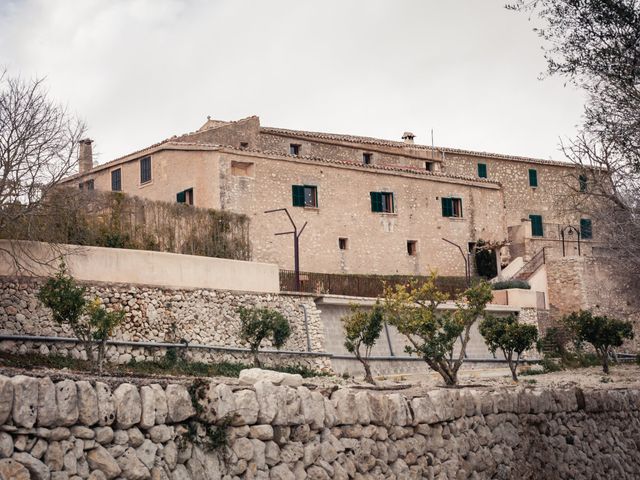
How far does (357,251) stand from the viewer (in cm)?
4378

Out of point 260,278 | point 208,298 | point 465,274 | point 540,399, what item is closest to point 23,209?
point 208,298

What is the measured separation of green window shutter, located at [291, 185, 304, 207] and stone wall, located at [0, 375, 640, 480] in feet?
91.0

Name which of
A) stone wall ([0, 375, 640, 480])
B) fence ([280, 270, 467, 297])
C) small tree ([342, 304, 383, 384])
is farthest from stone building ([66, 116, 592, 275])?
stone wall ([0, 375, 640, 480])

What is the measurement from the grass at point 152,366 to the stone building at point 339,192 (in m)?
11.3

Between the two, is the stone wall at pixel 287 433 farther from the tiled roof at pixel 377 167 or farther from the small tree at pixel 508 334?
the tiled roof at pixel 377 167

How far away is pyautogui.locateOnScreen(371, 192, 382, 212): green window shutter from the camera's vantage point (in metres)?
44.8

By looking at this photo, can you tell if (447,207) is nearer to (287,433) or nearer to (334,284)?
(334,284)

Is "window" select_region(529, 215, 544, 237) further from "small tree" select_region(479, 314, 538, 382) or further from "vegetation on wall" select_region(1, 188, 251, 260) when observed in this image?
"vegetation on wall" select_region(1, 188, 251, 260)

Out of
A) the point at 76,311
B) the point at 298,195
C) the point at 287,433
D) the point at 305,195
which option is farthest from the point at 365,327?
the point at 287,433

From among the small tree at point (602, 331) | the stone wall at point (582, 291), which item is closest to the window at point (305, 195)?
the stone wall at point (582, 291)

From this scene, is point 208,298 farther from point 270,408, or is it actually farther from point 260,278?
point 270,408

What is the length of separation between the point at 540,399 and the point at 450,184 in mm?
35285

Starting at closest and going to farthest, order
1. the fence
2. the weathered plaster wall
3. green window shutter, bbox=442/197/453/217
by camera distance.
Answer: the fence, the weathered plaster wall, green window shutter, bbox=442/197/453/217

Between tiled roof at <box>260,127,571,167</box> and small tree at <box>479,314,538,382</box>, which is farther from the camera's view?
tiled roof at <box>260,127,571,167</box>
